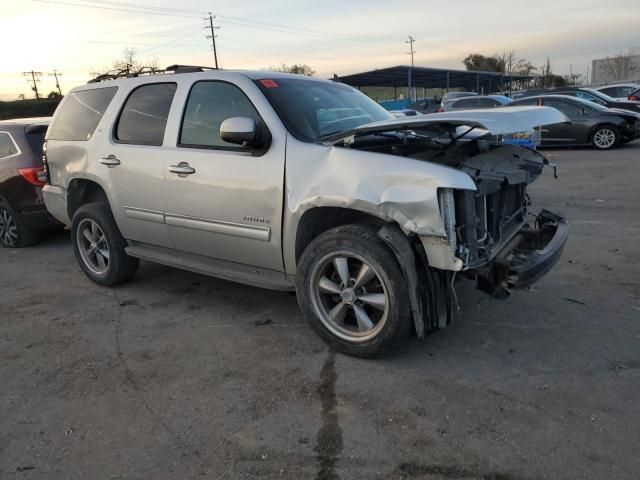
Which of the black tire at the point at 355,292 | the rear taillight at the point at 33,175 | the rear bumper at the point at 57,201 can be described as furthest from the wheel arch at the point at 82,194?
the black tire at the point at 355,292

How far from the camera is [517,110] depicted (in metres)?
3.69

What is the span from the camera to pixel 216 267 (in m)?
4.30

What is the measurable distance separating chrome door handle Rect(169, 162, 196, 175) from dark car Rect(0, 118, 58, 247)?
352cm

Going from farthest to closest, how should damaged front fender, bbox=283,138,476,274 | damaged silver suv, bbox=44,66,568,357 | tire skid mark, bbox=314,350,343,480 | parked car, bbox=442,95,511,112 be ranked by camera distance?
parked car, bbox=442,95,511,112
damaged silver suv, bbox=44,66,568,357
damaged front fender, bbox=283,138,476,274
tire skid mark, bbox=314,350,343,480

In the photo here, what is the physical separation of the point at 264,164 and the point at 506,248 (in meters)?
1.79

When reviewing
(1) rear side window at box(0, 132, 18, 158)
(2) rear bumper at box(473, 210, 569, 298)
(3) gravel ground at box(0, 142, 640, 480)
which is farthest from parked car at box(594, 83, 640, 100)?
(1) rear side window at box(0, 132, 18, 158)

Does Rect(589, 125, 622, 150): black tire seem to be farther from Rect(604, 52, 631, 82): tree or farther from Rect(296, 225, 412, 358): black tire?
Rect(604, 52, 631, 82): tree

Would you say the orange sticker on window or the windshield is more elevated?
the orange sticker on window

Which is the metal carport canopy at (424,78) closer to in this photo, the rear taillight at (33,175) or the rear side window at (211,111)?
the rear taillight at (33,175)

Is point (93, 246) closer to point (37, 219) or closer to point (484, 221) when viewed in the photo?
point (37, 219)

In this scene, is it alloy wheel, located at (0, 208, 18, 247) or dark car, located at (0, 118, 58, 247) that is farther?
alloy wheel, located at (0, 208, 18, 247)

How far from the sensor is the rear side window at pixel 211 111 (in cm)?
404

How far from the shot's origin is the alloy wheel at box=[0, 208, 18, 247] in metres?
7.27

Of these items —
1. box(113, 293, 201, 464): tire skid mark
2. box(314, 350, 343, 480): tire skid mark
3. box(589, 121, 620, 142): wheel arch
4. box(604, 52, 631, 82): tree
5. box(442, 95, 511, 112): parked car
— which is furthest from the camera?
box(604, 52, 631, 82): tree
